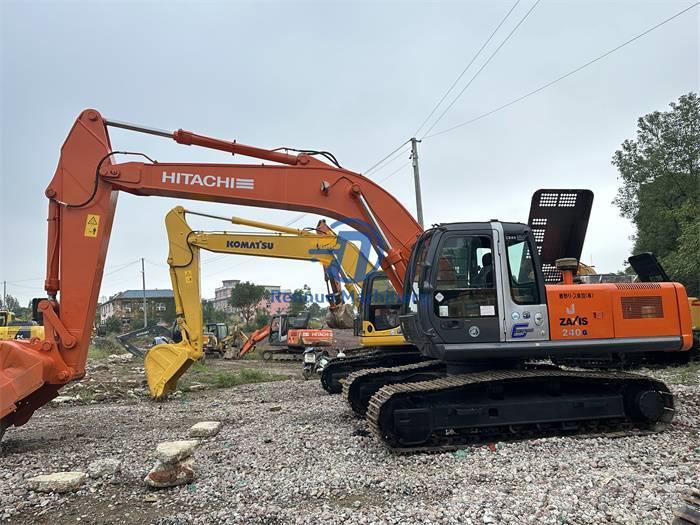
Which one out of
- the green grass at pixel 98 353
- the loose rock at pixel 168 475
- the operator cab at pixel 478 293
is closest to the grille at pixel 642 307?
the operator cab at pixel 478 293

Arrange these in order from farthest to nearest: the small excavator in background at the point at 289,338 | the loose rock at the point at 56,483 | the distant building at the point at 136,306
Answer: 1. the distant building at the point at 136,306
2. the small excavator in background at the point at 289,338
3. the loose rock at the point at 56,483

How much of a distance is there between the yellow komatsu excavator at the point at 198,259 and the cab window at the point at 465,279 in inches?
249

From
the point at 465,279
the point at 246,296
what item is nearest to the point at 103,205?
the point at 465,279

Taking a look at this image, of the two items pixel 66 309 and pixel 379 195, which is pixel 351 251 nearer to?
pixel 379 195

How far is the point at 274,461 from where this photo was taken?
5.77 meters

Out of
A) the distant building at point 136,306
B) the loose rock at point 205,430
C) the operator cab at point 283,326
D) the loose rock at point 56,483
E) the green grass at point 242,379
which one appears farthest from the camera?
the distant building at point 136,306

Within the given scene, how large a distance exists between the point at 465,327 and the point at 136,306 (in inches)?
3257

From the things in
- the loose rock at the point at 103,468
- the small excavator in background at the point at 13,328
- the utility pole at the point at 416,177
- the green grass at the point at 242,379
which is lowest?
the green grass at the point at 242,379

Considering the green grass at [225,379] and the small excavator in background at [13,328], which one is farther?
the small excavator in background at [13,328]

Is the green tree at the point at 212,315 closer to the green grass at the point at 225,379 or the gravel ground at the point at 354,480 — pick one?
the green grass at the point at 225,379

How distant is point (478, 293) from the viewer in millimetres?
6320

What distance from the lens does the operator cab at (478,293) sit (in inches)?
246

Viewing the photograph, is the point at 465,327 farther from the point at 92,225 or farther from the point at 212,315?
the point at 212,315

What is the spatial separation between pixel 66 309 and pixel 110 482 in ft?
8.41
